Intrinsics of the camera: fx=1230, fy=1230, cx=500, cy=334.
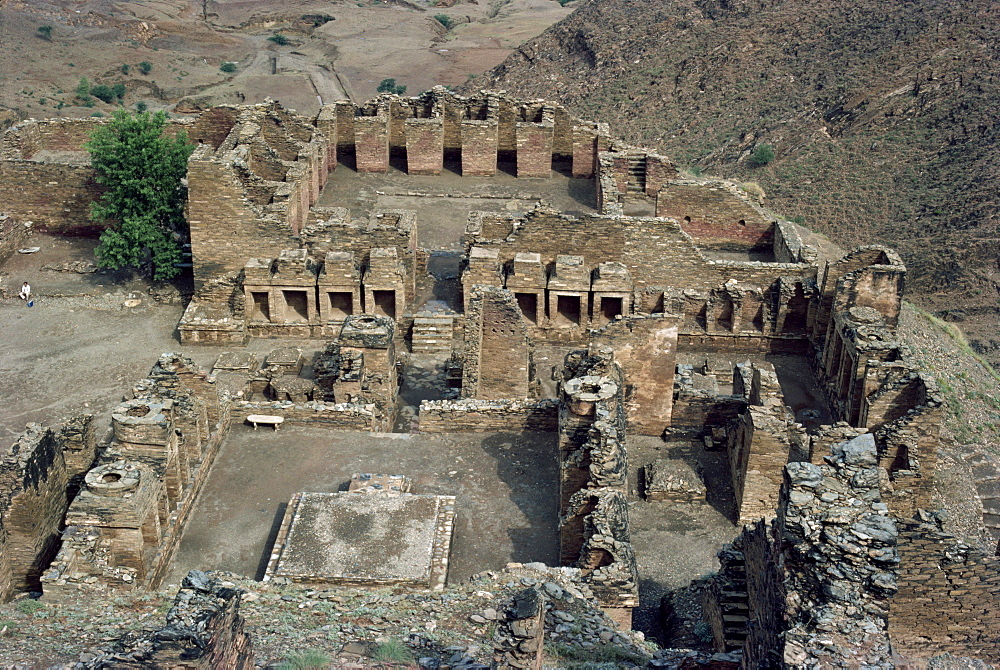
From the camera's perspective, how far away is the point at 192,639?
13227 mm

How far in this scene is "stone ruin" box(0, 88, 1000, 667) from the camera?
1595 cm

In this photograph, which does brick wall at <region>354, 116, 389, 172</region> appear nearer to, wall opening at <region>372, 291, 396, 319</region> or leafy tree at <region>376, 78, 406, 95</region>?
wall opening at <region>372, 291, 396, 319</region>

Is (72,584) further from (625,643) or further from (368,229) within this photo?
(368,229)

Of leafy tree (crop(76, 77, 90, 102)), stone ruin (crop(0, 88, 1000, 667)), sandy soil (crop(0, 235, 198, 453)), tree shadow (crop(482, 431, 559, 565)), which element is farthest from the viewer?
leafy tree (crop(76, 77, 90, 102))

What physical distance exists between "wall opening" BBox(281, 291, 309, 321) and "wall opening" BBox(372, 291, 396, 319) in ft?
5.93

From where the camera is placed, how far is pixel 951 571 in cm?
1585

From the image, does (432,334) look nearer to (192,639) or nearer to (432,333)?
(432,333)

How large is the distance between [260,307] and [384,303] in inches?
130

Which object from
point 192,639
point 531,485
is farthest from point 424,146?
point 192,639

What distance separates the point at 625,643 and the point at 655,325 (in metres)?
10.2

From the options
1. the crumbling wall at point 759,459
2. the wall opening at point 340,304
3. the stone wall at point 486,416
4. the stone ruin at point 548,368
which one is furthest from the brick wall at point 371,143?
the crumbling wall at point 759,459

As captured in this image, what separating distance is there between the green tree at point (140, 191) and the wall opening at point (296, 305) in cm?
407

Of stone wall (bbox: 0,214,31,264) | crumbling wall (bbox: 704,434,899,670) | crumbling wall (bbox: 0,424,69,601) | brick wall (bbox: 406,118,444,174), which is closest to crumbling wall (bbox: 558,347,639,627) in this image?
crumbling wall (bbox: 704,434,899,670)

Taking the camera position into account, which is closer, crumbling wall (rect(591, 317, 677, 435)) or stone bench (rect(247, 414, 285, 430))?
stone bench (rect(247, 414, 285, 430))
